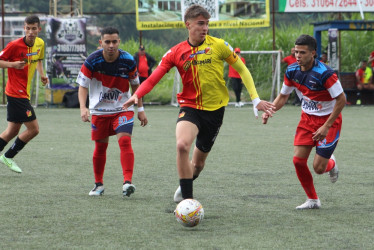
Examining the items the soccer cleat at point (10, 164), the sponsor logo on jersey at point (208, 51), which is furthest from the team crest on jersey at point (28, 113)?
the sponsor logo on jersey at point (208, 51)

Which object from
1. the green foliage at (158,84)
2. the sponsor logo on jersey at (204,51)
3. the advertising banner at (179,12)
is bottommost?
the green foliage at (158,84)

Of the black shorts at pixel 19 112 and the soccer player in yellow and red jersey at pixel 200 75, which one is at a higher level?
the soccer player in yellow and red jersey at pixel 200 75

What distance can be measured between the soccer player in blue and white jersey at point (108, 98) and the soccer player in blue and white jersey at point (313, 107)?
5.01 feet

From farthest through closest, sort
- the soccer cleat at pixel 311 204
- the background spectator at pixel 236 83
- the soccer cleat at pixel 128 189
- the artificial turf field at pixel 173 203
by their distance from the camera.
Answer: the background spectator at pixel 236 83
the soccer cleat at pixel 128 189
the soccer cleat at pixel 311 204
the artificial turf field at pixel 173 203

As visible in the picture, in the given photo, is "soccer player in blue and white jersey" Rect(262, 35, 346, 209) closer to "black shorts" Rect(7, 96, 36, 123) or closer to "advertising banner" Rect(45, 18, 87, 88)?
"black shorts" Rect(7, 96, 36, 123)

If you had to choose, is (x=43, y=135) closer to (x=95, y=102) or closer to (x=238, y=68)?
(x=95, y=102)

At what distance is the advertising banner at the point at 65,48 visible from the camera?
22.6 meters

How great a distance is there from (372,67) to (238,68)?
1805 centimetres

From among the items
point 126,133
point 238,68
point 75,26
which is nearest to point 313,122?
point 238,68

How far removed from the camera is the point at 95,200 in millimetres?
7199

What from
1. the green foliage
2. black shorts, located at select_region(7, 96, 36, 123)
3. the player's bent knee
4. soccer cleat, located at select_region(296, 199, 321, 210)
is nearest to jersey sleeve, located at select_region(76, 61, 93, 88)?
the player's bent knee

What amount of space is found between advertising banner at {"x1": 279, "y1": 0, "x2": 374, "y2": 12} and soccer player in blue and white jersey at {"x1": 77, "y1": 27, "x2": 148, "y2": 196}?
56.4 ft

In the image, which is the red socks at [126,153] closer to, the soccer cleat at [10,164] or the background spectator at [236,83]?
the soccer cleat at [10,164]

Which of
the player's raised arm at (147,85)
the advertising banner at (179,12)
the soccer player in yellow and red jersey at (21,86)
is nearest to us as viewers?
the player's raised arm at (147,85)
